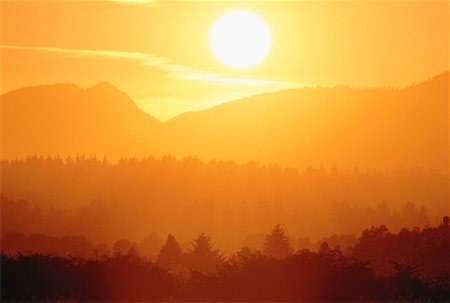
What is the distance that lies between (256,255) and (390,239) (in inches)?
421

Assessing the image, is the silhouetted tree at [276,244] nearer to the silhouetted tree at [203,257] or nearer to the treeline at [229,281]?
the silhouetted tree at [203,257]

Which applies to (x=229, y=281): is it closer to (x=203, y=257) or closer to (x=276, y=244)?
(x=203, y=257)

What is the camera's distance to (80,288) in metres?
25.5

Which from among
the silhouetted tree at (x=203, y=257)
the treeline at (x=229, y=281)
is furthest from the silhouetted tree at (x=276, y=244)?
the treeline at (x=229, y=281)

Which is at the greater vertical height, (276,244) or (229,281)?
(276,244)

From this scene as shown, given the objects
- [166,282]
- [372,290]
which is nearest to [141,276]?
[166,282]

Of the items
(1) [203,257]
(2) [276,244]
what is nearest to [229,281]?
(1) [203,257]

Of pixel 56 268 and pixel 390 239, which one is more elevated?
pixel 390 239

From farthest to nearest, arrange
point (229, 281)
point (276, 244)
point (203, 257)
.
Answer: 1. point (276, 244)
2. point (203, 257)
3. point (229, 281)

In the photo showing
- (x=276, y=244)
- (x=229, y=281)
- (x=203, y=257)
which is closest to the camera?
(x=229, y=281)

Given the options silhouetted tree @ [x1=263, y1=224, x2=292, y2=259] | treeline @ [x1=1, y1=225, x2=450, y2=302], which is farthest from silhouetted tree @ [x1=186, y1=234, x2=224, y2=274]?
treeline @ [x1=1, y1=225, x2=450, y2=302]

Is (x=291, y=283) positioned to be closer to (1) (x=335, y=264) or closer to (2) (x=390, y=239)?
(1) (x=335, y=264)

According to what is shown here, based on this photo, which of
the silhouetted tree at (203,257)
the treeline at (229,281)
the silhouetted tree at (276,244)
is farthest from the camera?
the silhouetted tree at (276,244)

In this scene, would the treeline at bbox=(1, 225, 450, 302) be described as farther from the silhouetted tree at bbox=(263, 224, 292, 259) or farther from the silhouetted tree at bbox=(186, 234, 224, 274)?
the silhouetted tree at bbox=(263, 224, 292, 259)
